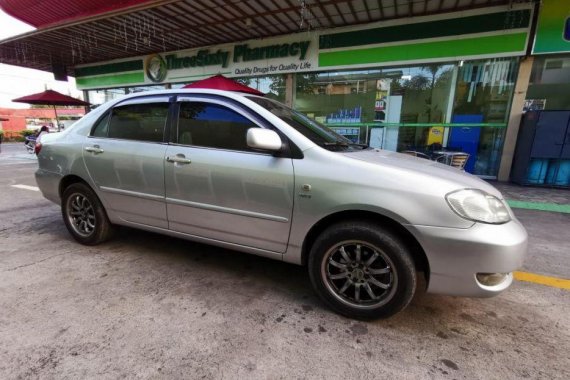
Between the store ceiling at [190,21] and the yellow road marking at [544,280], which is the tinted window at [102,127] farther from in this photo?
the store ceiling at [190,21]

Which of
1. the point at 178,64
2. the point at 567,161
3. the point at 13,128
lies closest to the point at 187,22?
the point at 178,64

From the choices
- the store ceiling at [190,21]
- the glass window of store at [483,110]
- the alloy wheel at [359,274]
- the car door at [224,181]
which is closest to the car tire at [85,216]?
the car door at [224,181]

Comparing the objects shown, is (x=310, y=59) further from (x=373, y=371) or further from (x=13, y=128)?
(x=13, y=128)

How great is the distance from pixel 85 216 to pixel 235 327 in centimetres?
236

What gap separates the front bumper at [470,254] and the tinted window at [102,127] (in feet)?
10.1

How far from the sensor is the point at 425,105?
858 cm

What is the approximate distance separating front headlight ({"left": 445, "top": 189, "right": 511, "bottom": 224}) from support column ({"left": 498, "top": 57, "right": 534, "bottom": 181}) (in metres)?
7.27

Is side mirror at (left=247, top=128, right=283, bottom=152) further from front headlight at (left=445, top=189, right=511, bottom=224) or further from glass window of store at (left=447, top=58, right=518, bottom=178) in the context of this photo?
glass window of store at (left=447, top=58, right=518, bottom=178)

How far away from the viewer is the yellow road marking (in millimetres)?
2678

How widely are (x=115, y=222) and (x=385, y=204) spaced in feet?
8.99

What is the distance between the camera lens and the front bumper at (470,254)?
5.85 ft

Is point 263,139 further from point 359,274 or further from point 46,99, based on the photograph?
point 46,99

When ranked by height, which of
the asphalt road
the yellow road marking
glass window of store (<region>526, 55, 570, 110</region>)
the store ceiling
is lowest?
the asphalt road

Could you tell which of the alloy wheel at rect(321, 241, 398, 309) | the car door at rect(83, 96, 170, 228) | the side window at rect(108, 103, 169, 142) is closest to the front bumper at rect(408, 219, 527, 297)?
the alloy wheel at rect(321, 241, 398, 309)
